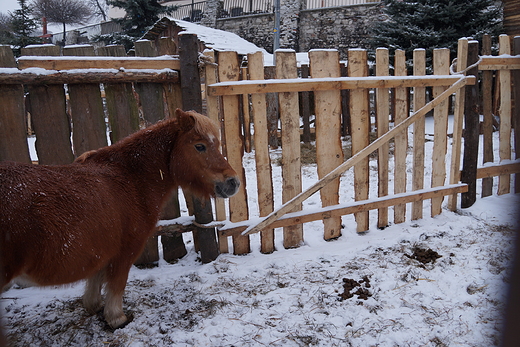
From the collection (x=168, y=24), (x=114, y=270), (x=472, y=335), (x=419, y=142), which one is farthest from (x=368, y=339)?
(x=168, y=24)

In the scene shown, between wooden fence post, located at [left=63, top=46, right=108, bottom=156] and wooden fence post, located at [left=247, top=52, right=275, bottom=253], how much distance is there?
1511 millimetres

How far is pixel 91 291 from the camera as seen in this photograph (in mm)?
2580

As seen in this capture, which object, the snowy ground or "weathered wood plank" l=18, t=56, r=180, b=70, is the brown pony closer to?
the snowy ground

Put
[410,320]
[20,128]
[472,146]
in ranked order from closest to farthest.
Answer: [410,320] → [20,128] → [472,146]

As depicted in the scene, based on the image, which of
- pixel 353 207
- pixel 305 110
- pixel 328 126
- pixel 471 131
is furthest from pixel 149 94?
pixel 305 110

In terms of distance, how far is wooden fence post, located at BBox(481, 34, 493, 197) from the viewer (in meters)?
4.66

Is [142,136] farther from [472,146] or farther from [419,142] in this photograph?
[472,146]

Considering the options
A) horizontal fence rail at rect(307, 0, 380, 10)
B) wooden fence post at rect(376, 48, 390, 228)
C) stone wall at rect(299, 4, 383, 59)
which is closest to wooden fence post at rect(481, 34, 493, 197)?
wooden fence post at rect(376, 48, 390, 228)

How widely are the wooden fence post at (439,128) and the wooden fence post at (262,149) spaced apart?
243 centimetres

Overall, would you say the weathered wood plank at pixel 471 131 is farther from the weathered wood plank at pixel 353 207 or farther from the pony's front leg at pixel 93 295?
the pony's front leg at pixel 93 295

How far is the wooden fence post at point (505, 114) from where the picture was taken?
181 inches

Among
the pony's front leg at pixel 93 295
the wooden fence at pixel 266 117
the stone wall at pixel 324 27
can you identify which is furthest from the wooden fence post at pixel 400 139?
the stone wall at pixel 324 27

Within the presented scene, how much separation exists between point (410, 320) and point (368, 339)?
44cm

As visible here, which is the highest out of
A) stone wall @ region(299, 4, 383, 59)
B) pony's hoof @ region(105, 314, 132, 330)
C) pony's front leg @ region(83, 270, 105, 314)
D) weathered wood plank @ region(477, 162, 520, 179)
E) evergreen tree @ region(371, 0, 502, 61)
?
stone wall @ region(299, 4, 383, 59)
